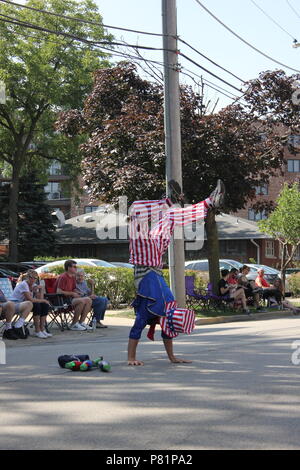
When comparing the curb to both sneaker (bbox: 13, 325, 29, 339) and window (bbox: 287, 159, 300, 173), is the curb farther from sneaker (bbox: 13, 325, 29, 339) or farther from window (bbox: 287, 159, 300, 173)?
window (bbox: 287, 159, 300, 173)

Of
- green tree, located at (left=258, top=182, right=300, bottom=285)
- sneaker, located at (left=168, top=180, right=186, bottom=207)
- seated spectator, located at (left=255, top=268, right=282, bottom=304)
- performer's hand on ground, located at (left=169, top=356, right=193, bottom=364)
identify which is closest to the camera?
performer's hand on ground, located at (left=169, top=356, right=193, bottom=364)

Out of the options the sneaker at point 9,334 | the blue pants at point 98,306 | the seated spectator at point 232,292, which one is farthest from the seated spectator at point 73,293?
the seated spectator at point 232,292

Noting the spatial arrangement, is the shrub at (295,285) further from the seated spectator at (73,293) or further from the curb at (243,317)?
the seated spectator at (73,293)

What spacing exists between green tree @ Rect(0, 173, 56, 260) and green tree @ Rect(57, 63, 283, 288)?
27.5 metres

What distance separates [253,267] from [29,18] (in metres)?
22.7

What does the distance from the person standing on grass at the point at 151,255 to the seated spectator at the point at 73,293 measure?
6.45 metres

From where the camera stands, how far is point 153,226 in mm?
10125

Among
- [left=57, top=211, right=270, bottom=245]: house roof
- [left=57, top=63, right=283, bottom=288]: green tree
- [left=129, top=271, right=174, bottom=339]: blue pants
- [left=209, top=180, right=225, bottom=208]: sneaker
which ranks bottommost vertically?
[left=129, top=271, right=174, bottom=339]: blue pants

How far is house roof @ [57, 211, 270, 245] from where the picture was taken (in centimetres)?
4800

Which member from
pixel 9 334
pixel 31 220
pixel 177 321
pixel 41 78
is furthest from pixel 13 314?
pixel 31 220

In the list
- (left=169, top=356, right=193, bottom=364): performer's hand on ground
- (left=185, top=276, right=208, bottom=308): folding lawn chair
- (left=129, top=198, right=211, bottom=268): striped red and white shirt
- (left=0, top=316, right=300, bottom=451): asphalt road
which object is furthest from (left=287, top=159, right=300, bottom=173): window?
(left=169, top=356, right=193, bottom=364): performer's hand on ground

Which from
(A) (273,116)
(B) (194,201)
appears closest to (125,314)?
(B) (194,201)

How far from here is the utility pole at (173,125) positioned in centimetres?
1933

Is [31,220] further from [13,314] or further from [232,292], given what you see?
[13,314]
